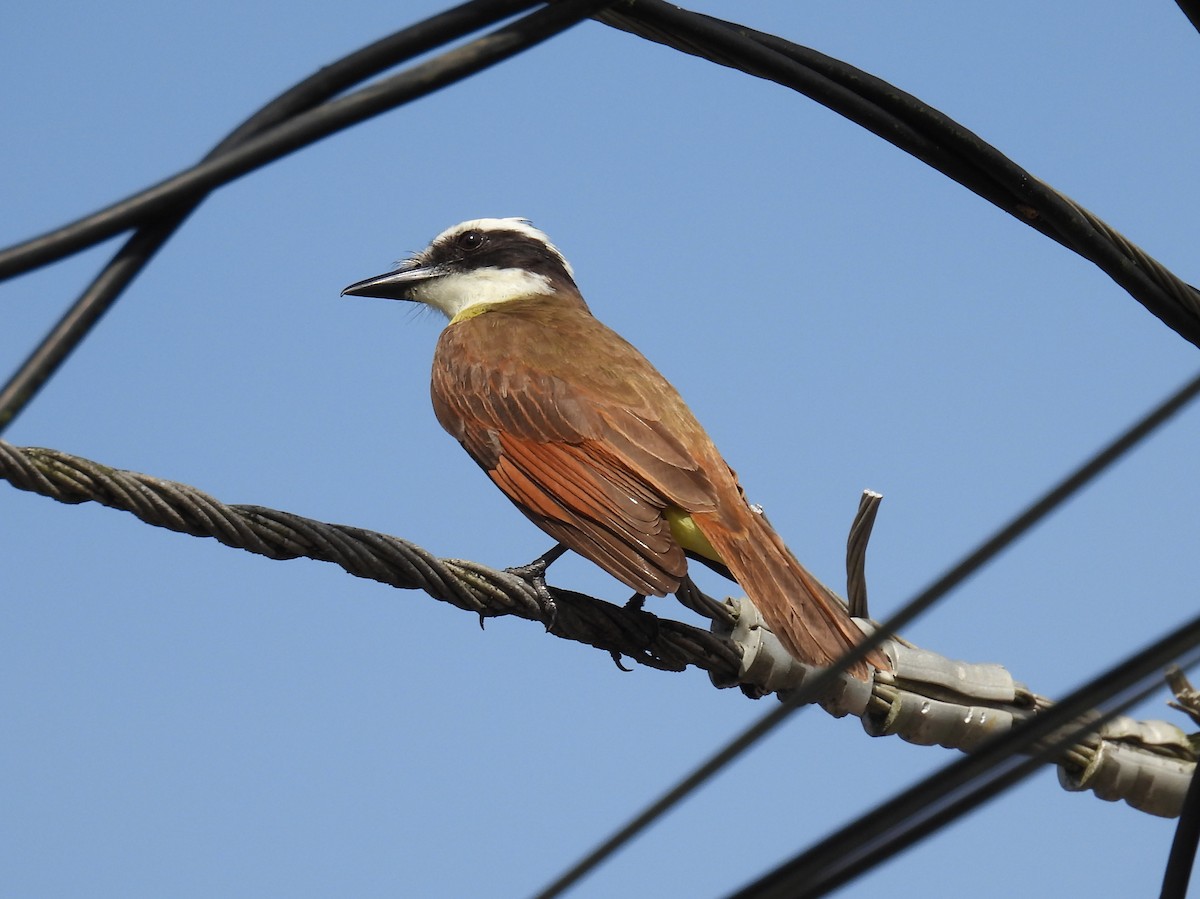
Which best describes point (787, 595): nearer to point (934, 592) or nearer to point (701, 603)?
point (701, 603)

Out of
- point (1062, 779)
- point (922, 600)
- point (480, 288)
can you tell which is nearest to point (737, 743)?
point (922, 600)

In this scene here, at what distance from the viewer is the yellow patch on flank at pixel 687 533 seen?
205 inches

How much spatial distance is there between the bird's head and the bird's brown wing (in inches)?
52.9

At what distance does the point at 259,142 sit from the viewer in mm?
1769

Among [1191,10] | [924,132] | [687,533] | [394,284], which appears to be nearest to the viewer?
[1191,10]

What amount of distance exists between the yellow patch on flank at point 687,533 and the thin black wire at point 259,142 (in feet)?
11.1

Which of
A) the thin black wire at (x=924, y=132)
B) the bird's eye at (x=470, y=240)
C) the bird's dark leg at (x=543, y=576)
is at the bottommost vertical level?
the bird's dark leg at (x=543, y=576)

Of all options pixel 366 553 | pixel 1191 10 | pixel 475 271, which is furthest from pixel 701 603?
pixel 475 271

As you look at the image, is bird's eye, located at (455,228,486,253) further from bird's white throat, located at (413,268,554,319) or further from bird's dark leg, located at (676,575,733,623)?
bird's dark leg, located at (676,575,733,623)

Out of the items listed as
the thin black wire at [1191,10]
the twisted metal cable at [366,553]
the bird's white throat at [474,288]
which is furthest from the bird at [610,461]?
the thin black wire at [1191,10]

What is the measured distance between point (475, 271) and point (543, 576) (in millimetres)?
3015

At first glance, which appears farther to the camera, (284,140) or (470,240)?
(470,240)

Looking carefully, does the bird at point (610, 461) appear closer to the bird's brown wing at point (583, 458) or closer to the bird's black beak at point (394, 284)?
the bird's brown wing at point (583, 458)

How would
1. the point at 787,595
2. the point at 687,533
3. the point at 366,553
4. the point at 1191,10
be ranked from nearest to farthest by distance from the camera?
the point at 1191,10
the point at 366,553
the point at 787,595
the point at 687,533
